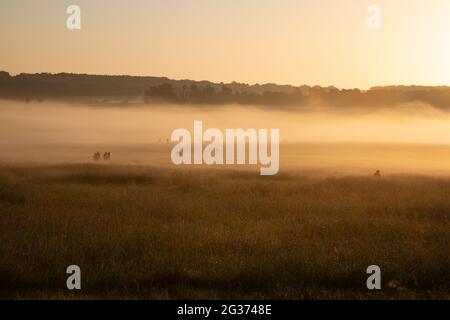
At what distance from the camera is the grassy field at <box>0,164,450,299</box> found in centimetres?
1077

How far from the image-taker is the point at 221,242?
1362cm

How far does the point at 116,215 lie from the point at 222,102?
15971 centimetres

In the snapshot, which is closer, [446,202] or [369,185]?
[446,202]

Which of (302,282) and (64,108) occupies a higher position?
(64,108)

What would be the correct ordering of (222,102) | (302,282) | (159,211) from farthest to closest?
(222,102) < (159,211) < (302,282)

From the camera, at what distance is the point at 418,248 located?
1330 centimetres

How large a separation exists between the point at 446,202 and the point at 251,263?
36.5ft

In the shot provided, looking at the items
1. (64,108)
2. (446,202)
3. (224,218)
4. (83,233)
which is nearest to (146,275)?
(83,233)

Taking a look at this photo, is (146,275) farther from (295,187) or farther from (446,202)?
(295,187)

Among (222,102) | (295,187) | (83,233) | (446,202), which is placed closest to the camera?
(83,233)

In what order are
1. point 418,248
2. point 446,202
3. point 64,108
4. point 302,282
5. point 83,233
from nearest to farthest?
point 302,282, point 418,248, point 83,233, point 446,202, point 64,108

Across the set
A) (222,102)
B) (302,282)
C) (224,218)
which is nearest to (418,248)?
(302,282)

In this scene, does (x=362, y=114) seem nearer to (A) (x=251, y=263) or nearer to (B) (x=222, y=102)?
(B) (x=222, y=102)

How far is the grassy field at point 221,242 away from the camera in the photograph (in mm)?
10766
